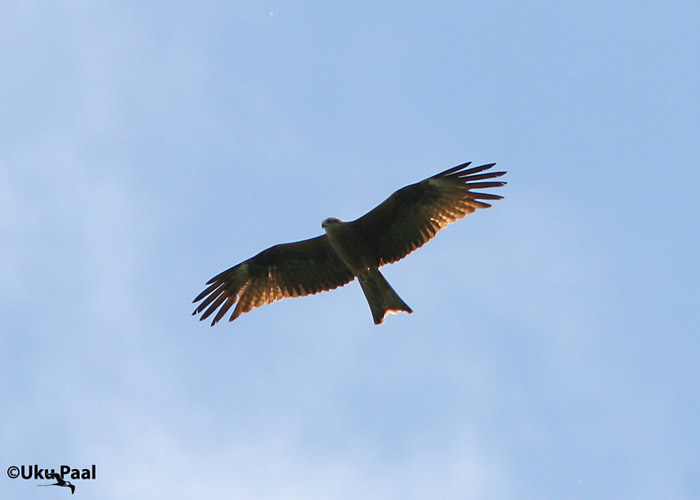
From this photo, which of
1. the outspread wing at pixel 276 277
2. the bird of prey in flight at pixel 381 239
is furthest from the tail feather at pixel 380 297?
the outspread wing at pixel 276 277

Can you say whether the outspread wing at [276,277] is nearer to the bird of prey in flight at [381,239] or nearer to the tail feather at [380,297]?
the bird of prey in flight at [381,239]

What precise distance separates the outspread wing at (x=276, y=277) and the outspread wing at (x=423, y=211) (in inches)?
26.2

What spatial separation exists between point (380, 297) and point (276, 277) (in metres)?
1.88

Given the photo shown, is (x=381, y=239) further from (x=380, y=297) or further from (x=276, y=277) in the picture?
(x=276, y=277)

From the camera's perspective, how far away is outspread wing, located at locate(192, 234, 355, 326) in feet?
38.3

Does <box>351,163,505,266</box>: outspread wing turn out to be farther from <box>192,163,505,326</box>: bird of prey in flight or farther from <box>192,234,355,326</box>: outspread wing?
<box>192,234,355,326</box>: outspread wing

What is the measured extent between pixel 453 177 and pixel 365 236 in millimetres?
1411

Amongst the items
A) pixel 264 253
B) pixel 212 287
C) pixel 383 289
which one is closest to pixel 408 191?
pixel 383 289

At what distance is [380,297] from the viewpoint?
35.8ft

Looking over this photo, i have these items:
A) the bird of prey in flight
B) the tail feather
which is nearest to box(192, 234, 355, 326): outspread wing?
the bird of prey in flight

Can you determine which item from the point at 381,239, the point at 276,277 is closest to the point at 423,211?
the point at 381,239

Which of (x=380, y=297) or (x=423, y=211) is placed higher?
(x=423, y=211)

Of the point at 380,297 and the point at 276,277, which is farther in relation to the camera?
the point at 276,277

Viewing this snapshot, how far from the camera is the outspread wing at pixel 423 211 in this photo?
1117 cm
